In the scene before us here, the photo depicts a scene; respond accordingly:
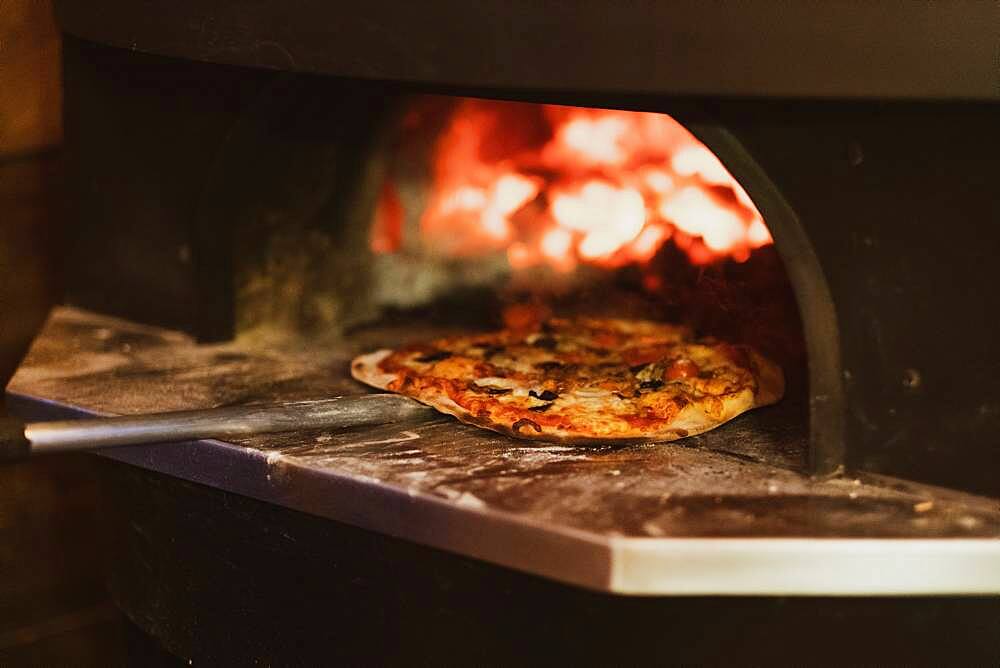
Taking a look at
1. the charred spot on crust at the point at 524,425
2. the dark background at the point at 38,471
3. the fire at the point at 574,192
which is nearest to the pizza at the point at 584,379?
the charred spot on crust at the point at 524,425

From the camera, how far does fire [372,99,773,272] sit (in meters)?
2.33

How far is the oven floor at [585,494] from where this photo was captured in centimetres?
157

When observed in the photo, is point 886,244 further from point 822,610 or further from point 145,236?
point 145,236

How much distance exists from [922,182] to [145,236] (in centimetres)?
148

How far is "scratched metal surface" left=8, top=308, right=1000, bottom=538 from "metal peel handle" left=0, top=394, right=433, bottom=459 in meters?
0.02

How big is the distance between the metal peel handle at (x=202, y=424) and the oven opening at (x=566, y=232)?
602 mm

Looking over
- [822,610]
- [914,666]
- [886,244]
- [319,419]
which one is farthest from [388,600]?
[886,244]

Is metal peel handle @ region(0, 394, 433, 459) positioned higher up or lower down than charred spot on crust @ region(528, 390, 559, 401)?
lower down

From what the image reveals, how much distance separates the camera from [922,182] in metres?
1.67

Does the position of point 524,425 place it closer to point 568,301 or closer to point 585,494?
point 585,494

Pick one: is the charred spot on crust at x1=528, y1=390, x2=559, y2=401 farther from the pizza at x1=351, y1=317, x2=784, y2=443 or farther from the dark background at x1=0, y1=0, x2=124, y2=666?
the dark background at x1=0, y1=0, x2=124, y2=666

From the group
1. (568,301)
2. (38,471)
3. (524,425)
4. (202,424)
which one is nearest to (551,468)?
(524,425)

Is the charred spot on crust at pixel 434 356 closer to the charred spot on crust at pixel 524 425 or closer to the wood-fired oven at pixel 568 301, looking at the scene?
the wood-fired oven at pixel 568 301

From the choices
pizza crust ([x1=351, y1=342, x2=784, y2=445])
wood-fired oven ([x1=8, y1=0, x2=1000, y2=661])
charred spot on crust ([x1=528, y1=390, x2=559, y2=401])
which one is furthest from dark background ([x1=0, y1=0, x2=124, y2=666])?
charred spot on crust ([x1=528, y1=390, x2=559, y2=401])
